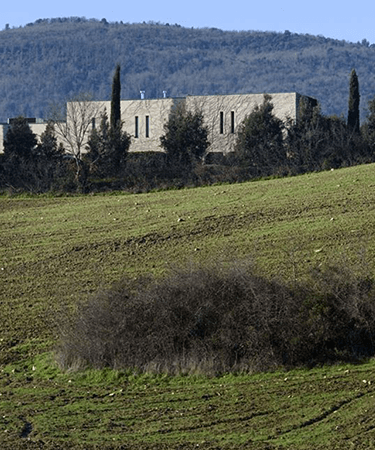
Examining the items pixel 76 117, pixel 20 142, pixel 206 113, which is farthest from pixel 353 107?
pixel 20 142

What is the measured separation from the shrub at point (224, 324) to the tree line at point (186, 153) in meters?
34.8

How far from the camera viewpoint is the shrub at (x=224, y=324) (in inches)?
730

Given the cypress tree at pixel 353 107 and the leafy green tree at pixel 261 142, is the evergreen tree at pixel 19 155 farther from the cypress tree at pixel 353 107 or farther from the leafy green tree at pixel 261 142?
the cypress tree at pixel 353 107

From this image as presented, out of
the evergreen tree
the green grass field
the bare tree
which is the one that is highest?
the bare tree

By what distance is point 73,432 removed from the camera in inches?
606

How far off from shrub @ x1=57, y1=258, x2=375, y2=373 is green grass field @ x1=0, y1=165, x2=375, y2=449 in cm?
47

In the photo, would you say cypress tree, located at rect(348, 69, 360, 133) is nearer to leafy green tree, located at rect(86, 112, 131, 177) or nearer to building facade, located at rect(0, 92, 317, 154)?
building facade, located at rect(0, 92, 317, 154)

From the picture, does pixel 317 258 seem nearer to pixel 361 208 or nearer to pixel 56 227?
pixel 361 208

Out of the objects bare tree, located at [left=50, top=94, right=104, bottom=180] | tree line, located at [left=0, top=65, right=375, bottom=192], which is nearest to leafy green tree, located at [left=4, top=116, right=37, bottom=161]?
tree line, located at [left=0, top=65, right=375, bottom=192]

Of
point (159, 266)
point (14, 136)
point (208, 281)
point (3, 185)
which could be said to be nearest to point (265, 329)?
point (208, 281)

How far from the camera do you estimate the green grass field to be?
15.0 metres

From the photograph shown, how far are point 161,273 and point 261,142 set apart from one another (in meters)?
39.3

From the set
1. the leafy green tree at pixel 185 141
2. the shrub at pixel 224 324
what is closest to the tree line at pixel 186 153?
the leafy green tree at pixel 185 141

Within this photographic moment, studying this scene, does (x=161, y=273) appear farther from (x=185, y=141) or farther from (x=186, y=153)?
(x=185, y=141)
